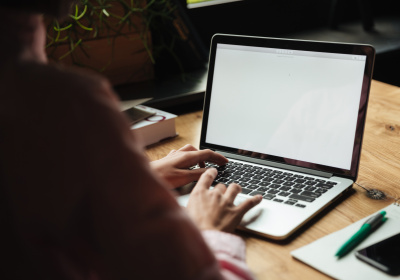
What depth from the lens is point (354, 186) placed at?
39.4 inches

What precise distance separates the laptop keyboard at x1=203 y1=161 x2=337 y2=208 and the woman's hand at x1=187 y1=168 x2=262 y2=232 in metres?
0.08

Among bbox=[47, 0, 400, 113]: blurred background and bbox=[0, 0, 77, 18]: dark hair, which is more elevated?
bbox=[0, 0, 77, 18]: dark hair

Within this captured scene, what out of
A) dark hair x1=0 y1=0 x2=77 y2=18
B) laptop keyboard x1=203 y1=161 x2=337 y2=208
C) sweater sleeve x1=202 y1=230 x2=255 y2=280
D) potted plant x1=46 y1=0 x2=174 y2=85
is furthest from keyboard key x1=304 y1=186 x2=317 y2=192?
potted plant x1=46 y1=0 x2=174 y2=85

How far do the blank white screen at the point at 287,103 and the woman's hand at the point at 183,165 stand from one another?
0.09 meters

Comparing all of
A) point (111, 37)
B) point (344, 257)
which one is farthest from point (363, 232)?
point (111, 37)

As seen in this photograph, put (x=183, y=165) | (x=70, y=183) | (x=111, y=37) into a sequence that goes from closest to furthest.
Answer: (x=70, y=183), (x=183, y=165), (x=111, y=37)

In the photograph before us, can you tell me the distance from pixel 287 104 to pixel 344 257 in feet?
1.33

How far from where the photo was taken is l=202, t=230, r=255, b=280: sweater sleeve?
63cm

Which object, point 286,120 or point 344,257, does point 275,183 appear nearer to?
point 286,120

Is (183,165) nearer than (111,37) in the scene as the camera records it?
Yes

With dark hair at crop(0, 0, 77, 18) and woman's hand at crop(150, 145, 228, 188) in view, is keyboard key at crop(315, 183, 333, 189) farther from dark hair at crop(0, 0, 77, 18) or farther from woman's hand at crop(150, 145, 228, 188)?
dark hair at crop(0, 0, 77, 18)

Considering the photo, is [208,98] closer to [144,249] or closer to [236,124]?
[236,124]

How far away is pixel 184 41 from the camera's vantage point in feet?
5.74

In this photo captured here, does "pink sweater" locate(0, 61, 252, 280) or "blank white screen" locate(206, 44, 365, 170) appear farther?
"blank white screen" locate(206, 44, 365, 170)
